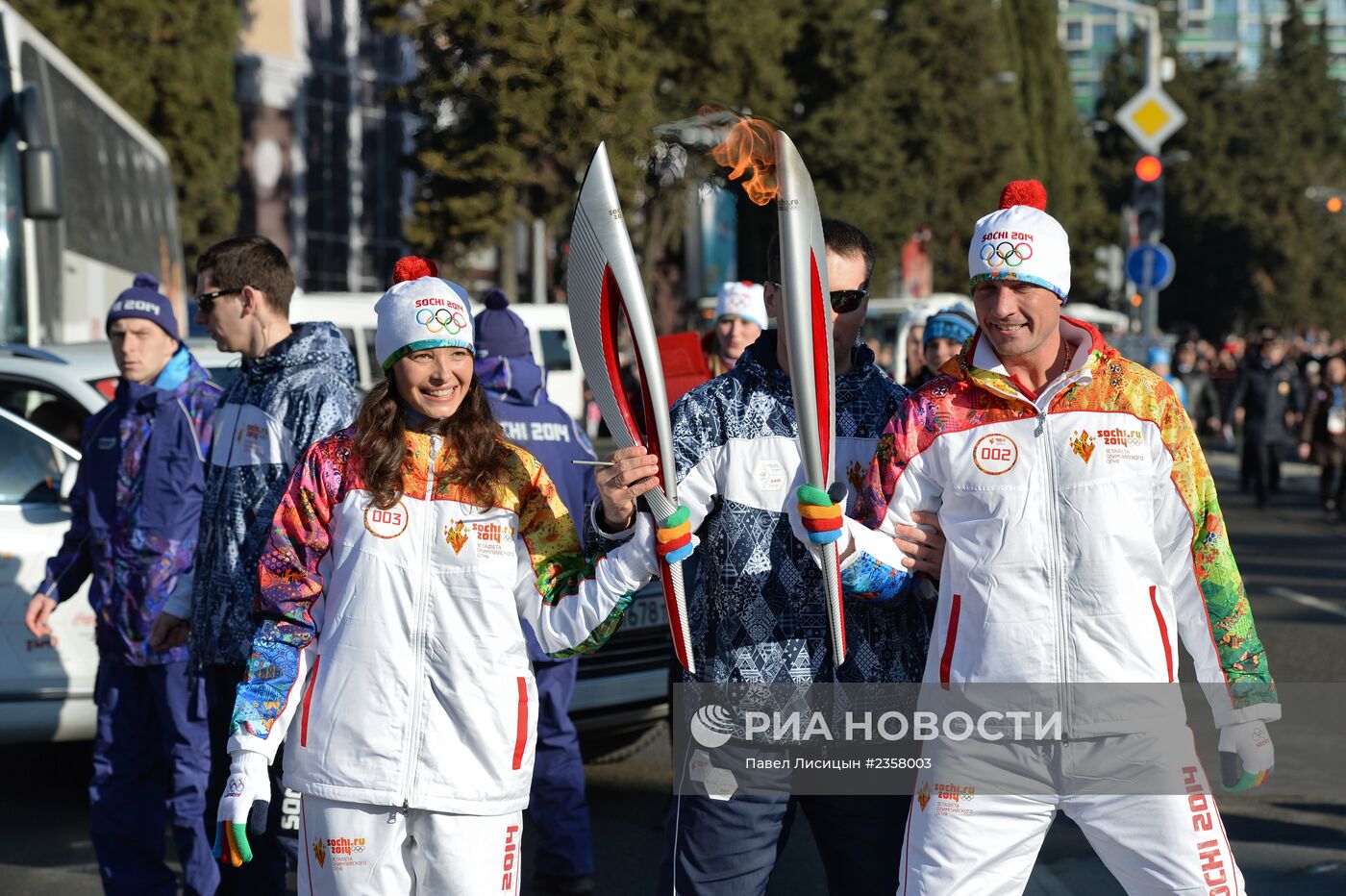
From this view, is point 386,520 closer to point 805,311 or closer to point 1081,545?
point 805,311

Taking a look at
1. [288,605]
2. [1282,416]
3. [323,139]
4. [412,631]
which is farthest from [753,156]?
[323,139]

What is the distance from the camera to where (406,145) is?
4294 centimetres

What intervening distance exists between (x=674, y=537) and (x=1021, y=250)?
2.97 feet

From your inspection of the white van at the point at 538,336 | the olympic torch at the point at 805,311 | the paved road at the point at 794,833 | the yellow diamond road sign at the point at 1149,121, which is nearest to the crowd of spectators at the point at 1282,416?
the yellow diamond road sign at the point at 1149,121

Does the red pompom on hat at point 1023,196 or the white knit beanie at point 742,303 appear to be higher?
the red pompom on hat at point 1023,196

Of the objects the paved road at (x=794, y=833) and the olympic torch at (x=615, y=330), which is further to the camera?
the paved road at (x=794, y=833)

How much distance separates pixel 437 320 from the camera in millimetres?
3338

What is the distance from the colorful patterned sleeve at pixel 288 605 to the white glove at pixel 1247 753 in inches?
71.1

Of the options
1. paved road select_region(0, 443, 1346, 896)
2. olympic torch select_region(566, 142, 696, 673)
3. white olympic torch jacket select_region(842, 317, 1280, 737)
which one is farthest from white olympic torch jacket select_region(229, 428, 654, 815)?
paved road select_region(0, 443, 1346, 896)

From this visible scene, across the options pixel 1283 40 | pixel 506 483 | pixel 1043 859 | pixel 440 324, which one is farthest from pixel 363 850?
pixel 1283 40

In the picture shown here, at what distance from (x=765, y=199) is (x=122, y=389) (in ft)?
8.17

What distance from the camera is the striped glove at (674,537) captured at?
3.16 meters

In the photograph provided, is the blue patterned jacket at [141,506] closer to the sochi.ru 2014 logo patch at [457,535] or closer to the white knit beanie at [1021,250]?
the sochi.ru 2014 logo patch at [457,535]

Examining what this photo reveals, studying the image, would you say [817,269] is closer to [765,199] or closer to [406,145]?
[765,199]
